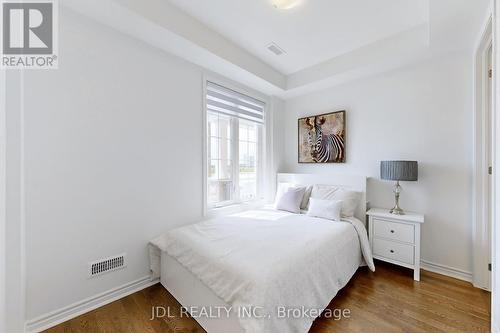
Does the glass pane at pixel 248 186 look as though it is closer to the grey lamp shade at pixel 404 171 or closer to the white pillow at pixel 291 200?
the white pillow at pixel 291 200

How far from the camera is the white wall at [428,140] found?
7.22ft

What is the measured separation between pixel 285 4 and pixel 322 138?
1.87 meters

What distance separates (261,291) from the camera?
118 centimetres

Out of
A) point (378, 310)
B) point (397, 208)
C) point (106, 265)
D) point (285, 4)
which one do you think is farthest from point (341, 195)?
point (106, 265)

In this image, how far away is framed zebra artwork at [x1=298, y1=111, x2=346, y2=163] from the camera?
119 inches

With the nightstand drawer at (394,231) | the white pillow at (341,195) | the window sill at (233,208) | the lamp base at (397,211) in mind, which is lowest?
the nightstand drawer at (394,231)

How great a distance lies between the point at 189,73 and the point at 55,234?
77.3 inches

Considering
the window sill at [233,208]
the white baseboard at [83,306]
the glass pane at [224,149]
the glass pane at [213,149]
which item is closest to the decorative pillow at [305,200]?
the window sill at [233,208]

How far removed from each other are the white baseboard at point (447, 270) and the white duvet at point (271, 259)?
2.29 ft

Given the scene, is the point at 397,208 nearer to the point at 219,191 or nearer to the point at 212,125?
the point at 219,191

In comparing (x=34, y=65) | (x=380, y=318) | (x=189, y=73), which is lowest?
(x=380, y=318)

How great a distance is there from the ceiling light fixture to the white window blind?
1.16 meters
